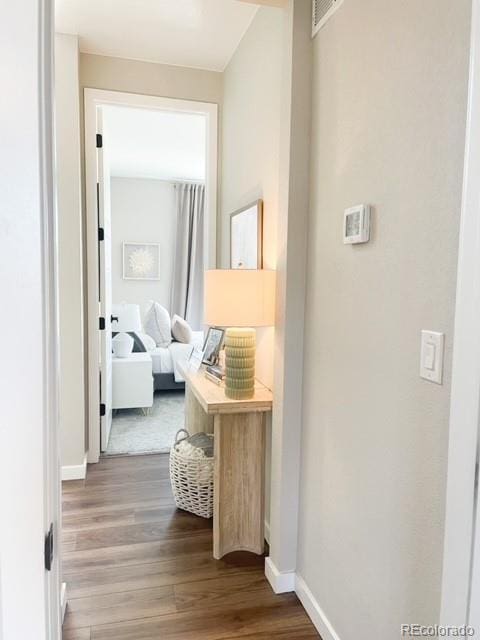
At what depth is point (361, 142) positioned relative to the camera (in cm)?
146

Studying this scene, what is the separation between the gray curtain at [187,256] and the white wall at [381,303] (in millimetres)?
4973

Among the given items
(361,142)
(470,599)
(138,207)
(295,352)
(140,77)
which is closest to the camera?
(470,599)

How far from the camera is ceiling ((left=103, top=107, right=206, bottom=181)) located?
13.2ft

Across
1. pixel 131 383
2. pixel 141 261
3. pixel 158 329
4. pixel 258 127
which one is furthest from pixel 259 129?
pixel 141 261

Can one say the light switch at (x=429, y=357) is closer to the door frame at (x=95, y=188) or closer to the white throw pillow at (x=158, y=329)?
the door frame at (x=95, y=188)

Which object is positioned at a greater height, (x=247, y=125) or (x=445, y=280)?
(x=247, y=125)

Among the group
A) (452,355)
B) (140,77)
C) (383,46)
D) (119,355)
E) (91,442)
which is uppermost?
(140,77)

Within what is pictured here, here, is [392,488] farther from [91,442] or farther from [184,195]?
[184,195]

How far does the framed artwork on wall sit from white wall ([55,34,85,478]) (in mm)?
1004

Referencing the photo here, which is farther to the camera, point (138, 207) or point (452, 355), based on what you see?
point (138, 207)

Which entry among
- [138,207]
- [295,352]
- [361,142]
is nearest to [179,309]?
[138,207]

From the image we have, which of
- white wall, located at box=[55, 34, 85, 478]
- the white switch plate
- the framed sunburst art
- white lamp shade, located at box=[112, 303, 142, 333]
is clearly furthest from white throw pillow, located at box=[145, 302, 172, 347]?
the white switch plate

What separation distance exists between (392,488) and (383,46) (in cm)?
128

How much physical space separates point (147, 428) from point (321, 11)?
3327mm
